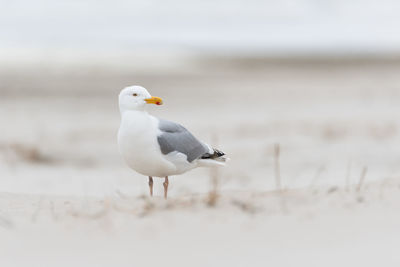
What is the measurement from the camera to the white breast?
451cm

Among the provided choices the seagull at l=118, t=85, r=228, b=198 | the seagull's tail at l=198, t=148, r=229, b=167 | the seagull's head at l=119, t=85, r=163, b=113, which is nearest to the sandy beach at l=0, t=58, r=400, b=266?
the seagull at l=118, t=85, r=228, b=198

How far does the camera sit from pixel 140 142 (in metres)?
4.51

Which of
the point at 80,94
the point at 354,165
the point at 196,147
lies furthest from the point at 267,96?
the point at 196,147

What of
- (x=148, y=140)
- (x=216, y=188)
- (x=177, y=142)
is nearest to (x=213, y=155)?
(x=177, y=142)

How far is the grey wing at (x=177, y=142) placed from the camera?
15.3ft

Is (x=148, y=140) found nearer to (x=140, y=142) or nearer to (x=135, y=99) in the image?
(x=140, y=142)

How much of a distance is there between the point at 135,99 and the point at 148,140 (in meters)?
0.33

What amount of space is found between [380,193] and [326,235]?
2.79ft

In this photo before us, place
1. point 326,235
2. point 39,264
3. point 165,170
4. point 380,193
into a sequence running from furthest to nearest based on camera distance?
1. point 165,170
2. point 380,193
3. point 326,235
4. point 39,264

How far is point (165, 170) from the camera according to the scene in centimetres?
474

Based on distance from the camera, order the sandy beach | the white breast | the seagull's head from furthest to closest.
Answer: the seagull's head → the white breast → the sandy beach

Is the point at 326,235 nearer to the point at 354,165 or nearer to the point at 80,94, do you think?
the point at 354,165

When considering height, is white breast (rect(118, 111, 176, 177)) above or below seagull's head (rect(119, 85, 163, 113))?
below

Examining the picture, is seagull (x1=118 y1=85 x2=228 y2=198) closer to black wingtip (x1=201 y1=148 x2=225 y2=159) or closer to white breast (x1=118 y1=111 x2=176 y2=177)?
white breast (x1=118 y1=111 x2=176 y2=177)
